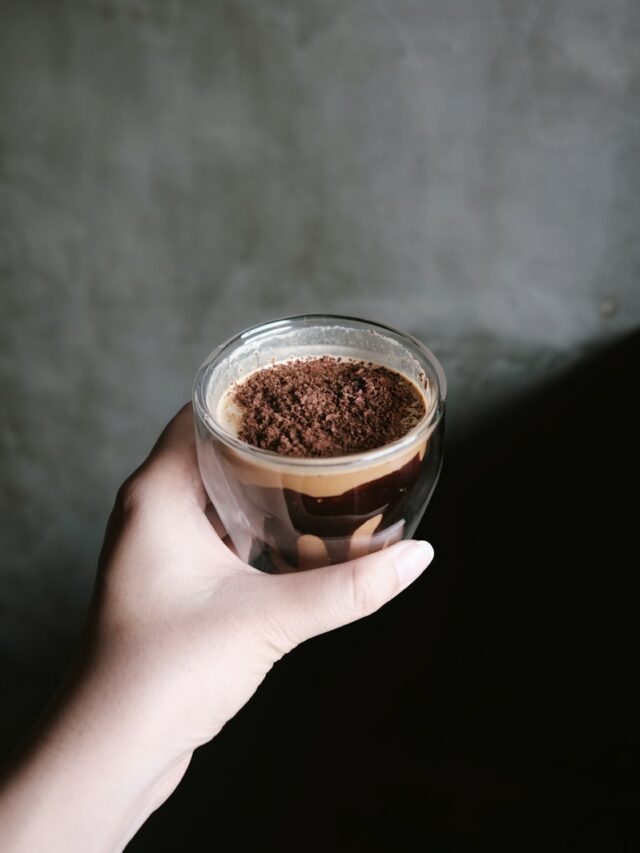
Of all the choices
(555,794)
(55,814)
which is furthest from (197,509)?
(555,794)

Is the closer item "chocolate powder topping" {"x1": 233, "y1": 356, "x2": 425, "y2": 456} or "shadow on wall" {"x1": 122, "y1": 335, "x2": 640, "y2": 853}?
"chocolate powder topping" {"x1": 233, "y1": 356, "x2": 425, "y2": 456}

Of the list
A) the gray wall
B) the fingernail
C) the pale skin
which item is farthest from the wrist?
the gray wall

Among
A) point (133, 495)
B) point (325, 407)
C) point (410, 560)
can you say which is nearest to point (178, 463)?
point (133, 495)

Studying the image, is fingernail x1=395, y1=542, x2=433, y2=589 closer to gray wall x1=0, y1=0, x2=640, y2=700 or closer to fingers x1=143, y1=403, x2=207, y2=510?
fingers x1=143, y1=403, x2=207, y2=510

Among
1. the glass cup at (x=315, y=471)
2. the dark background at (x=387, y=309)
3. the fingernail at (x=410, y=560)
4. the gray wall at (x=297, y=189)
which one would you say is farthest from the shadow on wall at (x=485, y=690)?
the fingernail at (x=410, y=560)

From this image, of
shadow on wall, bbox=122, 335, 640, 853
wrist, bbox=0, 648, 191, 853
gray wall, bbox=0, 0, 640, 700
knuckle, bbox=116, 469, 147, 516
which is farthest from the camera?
shadow on wall, bbox=122, 335, 640, 853

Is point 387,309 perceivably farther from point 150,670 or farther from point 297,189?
point 150,670

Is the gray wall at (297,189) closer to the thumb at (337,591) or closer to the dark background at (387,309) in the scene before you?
the dark background at (387,309)
